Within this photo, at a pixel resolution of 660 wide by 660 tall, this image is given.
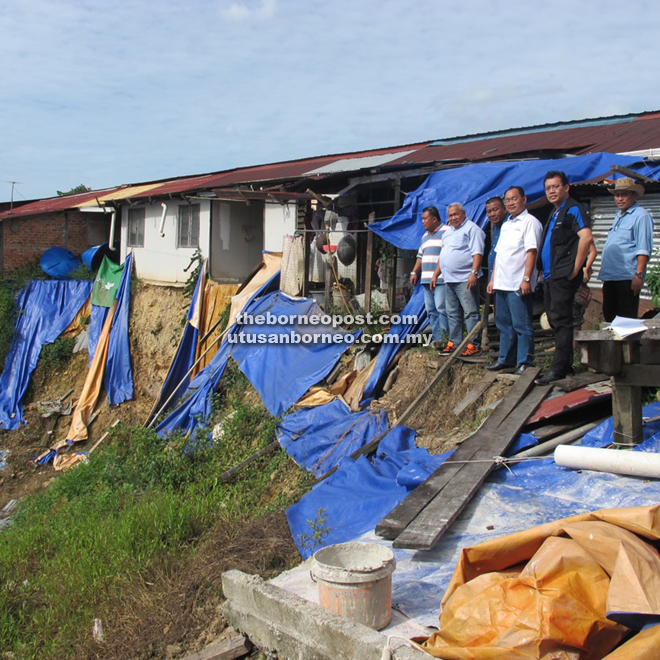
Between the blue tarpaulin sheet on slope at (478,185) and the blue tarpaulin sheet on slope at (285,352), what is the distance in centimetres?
149

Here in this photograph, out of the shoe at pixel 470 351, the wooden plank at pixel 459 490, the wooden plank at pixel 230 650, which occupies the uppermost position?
the shoe at pixel 470 351

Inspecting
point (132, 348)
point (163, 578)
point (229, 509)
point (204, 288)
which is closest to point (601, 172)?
point (229, 509)

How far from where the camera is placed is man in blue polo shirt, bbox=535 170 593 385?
5152 mm

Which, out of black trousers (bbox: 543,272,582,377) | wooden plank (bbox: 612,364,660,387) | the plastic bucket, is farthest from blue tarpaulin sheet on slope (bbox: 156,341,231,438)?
the plastic bucket

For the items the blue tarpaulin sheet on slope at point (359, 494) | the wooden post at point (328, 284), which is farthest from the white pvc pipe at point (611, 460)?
the wooden post at point (328, 284)

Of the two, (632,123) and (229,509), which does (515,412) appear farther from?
(632,123)

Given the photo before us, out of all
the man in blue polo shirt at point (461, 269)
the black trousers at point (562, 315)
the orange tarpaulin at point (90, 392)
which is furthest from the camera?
the orange tarpaulin at point (90, 392)

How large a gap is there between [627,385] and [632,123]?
7.57 metres

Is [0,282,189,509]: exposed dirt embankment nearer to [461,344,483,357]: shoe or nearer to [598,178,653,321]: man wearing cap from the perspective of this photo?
[461,344,483,357]: shoe

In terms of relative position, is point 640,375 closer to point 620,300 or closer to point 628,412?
point 628,412

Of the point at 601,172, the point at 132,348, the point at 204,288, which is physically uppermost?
the point at 601,172

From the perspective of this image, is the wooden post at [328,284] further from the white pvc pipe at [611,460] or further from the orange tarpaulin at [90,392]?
the orange tarpaulin at [90,392]

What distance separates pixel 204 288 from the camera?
40.8ft

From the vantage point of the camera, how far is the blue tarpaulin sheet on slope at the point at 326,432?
634 centimetres
